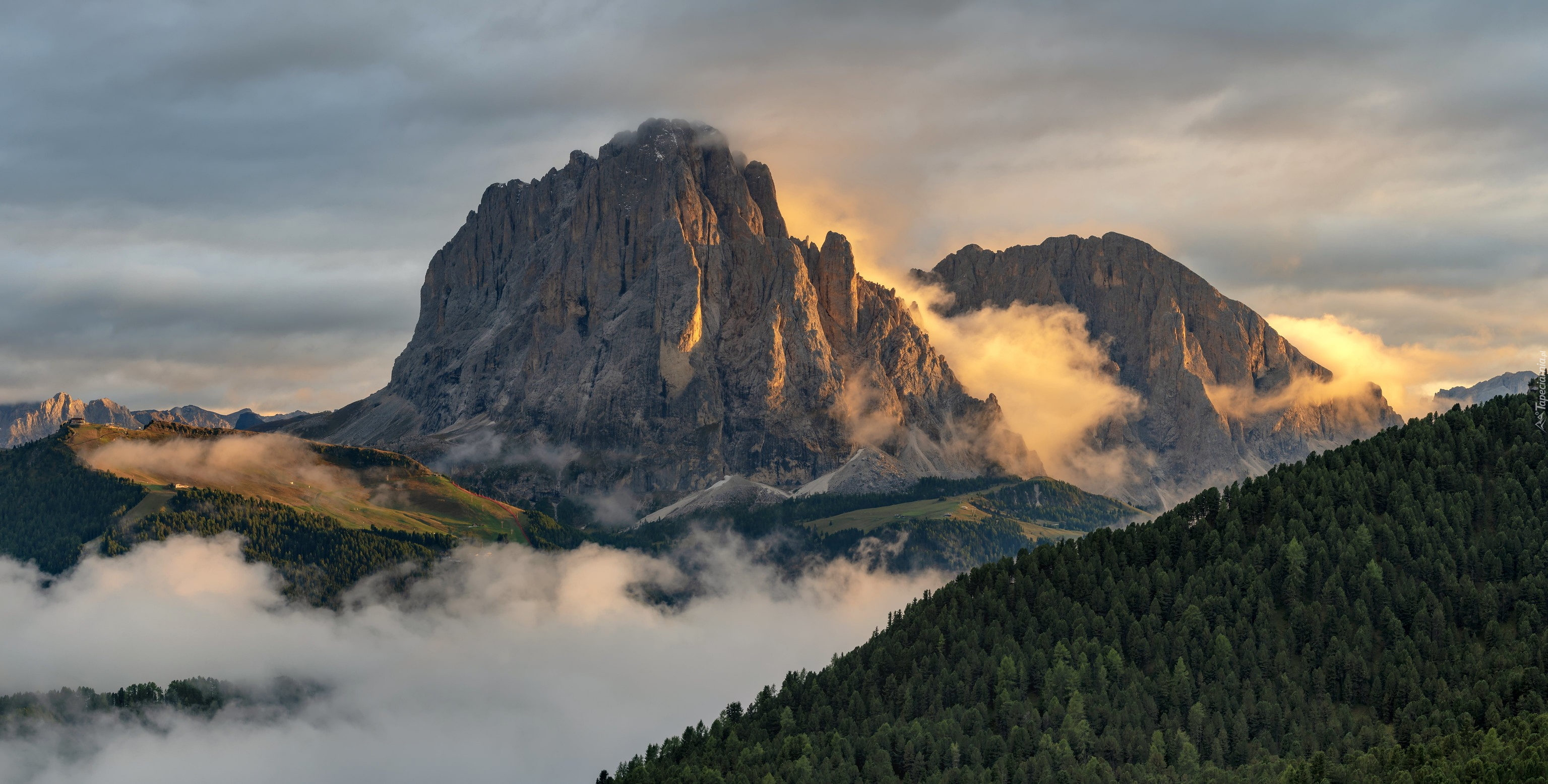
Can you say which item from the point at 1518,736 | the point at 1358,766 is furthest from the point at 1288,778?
the point at 1518,736

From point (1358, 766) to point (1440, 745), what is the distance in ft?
34.3

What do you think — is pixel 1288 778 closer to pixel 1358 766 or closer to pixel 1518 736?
pixel 1358 766

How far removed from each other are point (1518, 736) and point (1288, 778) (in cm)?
2831

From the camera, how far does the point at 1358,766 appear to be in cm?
19938

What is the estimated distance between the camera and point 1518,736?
192000 millimetres

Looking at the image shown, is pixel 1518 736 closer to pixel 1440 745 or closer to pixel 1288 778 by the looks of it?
pixel 1440 745

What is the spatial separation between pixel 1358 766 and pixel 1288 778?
910 centimetres

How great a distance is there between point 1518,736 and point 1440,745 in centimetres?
924

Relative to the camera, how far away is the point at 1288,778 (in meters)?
200

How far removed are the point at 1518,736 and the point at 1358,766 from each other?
19.6 metres

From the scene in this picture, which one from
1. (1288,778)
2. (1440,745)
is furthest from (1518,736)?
(1288,778)
